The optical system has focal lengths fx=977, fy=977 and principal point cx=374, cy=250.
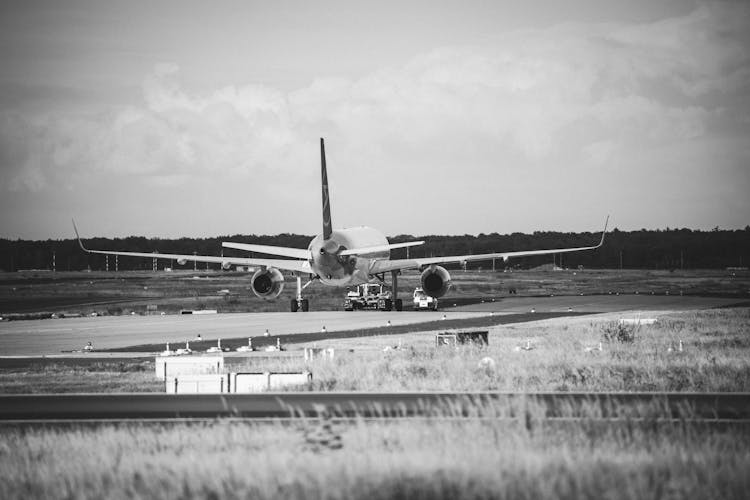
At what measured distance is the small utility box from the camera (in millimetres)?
33938

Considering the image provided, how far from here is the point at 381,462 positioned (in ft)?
44.0

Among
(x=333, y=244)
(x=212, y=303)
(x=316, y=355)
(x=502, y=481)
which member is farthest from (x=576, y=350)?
(x=212, y=303)

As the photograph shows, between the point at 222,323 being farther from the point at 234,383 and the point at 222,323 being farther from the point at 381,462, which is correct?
the point at 381,462

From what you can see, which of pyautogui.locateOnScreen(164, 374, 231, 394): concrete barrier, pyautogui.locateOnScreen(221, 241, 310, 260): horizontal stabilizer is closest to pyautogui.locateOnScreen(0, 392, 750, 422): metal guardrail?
pyautogui.locateOnScreen(164, 374, 231, 394): concrete barrier

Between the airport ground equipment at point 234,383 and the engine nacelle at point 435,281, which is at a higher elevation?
the engine nacelle at point 435,281

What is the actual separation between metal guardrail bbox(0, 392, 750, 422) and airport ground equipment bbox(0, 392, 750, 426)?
0.06 feet

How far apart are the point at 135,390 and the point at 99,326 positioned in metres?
27.7

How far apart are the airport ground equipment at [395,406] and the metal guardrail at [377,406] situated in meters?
0.02

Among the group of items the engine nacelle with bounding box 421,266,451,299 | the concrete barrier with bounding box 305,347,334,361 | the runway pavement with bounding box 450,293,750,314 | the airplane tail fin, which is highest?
the airplane tail fin

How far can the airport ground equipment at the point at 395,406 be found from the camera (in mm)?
17469

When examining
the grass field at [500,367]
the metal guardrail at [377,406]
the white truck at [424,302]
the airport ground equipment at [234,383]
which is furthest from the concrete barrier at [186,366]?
the white truck at [424,302]

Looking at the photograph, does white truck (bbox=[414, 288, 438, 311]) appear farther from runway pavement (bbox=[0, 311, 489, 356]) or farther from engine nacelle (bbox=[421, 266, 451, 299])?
engine nacelle (bbox=[421, 266, 451, 299])

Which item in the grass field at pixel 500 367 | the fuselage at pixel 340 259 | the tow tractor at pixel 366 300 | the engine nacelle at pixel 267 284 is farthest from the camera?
the tow tractor at pixel 366 300

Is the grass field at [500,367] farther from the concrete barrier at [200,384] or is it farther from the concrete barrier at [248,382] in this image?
the concrete barrier at [248,382]
